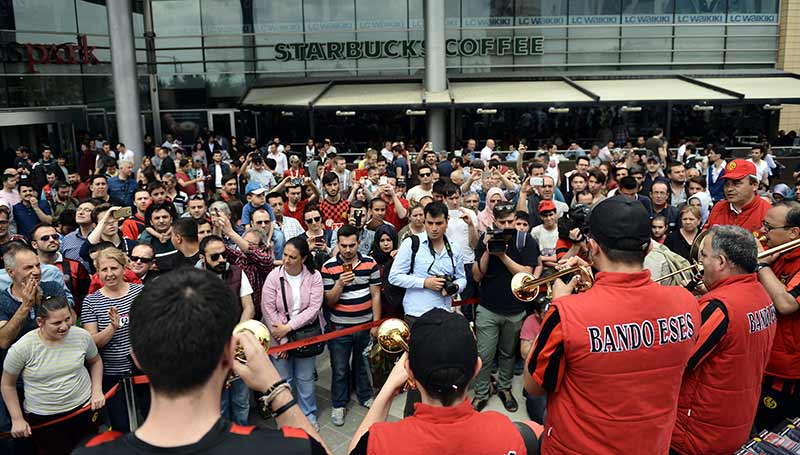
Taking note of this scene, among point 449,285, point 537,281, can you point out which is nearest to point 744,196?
point 537,281

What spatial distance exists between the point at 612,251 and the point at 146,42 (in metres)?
25.3

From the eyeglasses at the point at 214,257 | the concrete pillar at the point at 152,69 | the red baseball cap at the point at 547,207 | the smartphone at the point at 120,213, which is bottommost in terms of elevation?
the eyeglasses at the point at 214,257

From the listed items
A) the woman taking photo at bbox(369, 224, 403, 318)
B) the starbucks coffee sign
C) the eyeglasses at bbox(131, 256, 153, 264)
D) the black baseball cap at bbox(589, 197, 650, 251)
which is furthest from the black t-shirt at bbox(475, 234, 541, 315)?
the starbucks coffee sign

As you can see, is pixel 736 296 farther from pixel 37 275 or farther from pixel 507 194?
pixel 507 194

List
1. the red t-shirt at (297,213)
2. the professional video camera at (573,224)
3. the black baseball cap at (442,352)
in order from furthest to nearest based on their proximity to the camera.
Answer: the red t-shirt at (297,213) < the professional video camera at (573,224) < the black baseball cap at (442,352)

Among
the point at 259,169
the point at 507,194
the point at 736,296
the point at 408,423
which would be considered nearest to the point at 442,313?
the point at 408,423

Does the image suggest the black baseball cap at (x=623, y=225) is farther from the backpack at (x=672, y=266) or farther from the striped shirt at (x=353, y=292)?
the striped shirt at (x=353, y=292)

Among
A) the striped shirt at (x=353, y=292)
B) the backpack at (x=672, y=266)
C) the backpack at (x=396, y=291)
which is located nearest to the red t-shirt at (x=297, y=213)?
the striped shirt at (x=353, y=292)

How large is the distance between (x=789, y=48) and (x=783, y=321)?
2429 centimetres

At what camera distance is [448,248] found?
18.3ft

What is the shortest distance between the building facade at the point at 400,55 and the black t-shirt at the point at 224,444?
2072 cm

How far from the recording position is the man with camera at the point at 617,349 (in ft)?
8.09

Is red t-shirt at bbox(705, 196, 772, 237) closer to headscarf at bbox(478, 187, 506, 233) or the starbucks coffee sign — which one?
headscarf at bbox(478, 187, 506, 233)

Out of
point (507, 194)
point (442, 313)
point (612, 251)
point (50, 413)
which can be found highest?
point (612, 251)
